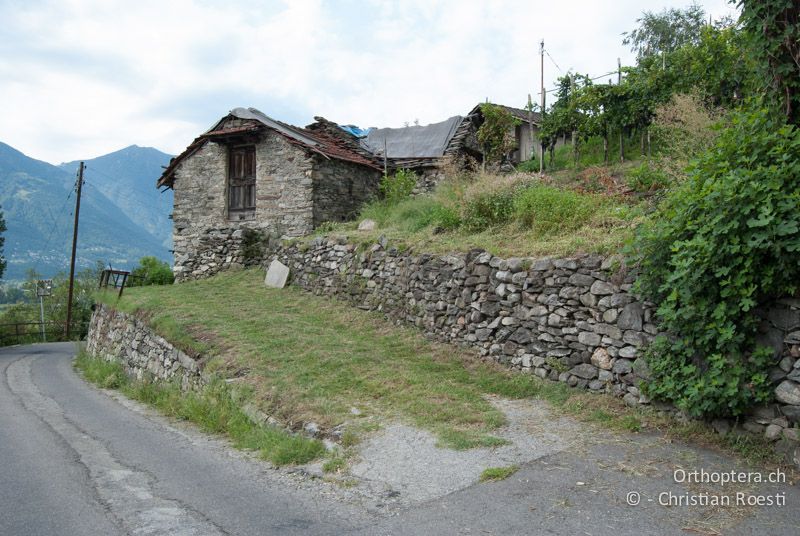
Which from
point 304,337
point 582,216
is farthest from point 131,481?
point 582,216

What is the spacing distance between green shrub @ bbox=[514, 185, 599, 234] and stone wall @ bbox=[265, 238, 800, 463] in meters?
1.38

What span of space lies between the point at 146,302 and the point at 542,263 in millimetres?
10545

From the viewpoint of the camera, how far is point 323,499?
4418 mm

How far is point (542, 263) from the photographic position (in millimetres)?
7164

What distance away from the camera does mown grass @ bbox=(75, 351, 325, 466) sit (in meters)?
5.42

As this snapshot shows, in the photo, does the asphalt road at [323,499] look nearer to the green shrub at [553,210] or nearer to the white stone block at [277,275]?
the green shrub at [553,210]

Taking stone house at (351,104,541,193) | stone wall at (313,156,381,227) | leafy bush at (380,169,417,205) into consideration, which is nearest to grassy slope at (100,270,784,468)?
stone wall at (313,156,381,227)

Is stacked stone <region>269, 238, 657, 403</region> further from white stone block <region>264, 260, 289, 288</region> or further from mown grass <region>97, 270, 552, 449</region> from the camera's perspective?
white stone block <region>264, 260, 289, 288</region>

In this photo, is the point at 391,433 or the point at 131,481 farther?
the point at 391,433

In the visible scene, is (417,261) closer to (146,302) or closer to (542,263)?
(542,263)

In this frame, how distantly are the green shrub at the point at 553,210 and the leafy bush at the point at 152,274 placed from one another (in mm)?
17285

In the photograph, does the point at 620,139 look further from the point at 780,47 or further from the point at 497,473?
the point at 497,473

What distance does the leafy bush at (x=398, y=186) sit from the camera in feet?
53.1

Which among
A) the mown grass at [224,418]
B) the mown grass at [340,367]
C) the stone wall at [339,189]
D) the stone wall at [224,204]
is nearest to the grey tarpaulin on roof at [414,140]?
the stone wall at [339,189]
